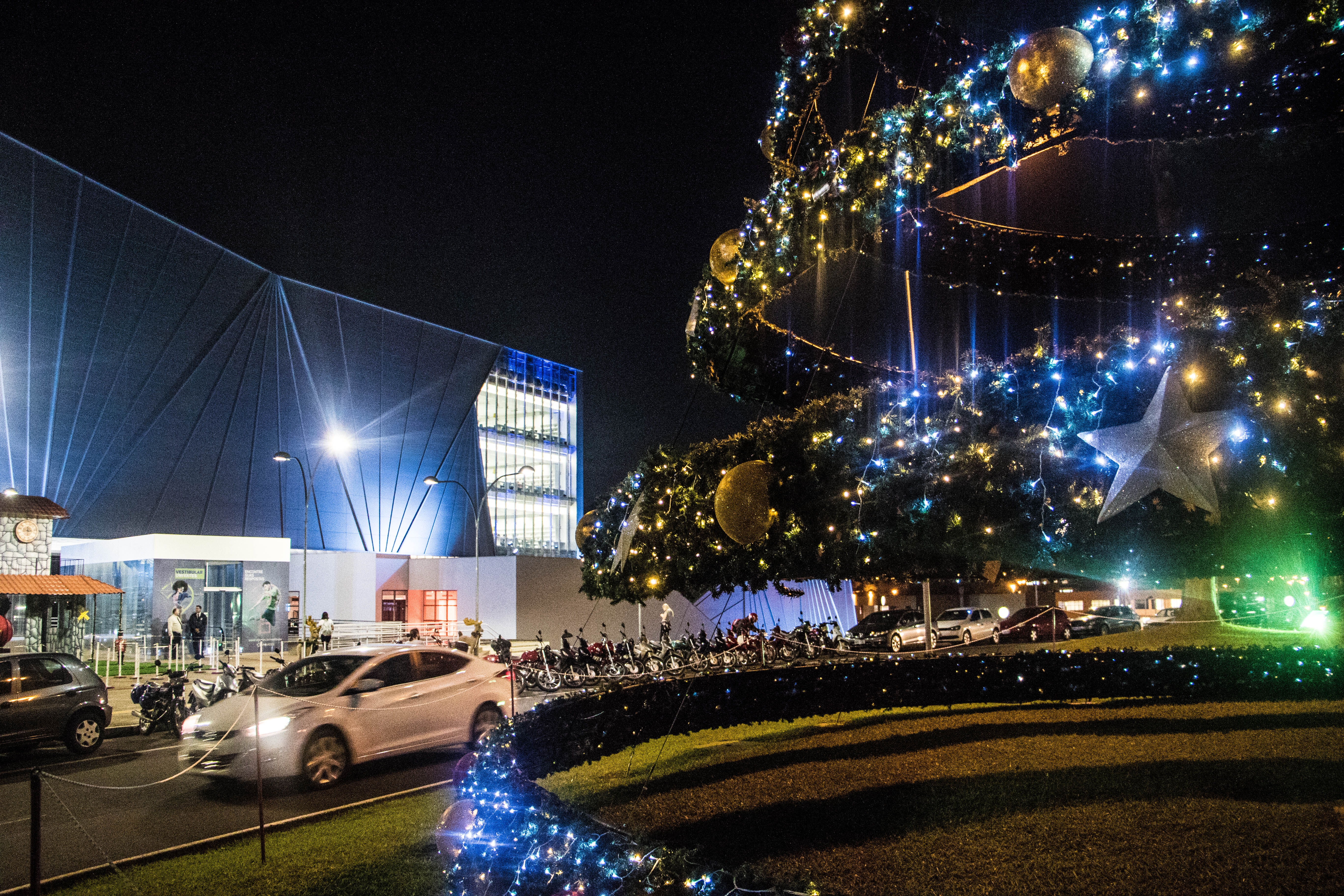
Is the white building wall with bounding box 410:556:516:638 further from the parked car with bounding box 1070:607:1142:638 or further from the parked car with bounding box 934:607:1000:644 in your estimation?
the parked car with bounding box 1070:607:1142:638

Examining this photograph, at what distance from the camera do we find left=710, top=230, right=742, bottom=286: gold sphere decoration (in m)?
4.21

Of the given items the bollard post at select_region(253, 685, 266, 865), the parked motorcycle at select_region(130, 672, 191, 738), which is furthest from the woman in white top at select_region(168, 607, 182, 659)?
the bollard post at select_region(253, 685, 266, 865)

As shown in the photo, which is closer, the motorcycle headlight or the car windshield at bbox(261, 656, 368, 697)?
the motorcycle headlight

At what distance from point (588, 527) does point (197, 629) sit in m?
19.8

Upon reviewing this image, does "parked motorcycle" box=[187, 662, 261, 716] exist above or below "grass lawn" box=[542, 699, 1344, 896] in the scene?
below

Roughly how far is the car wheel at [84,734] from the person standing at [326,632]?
11882mm

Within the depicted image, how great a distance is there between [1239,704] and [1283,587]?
1299 centimetres

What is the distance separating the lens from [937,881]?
3928 mm

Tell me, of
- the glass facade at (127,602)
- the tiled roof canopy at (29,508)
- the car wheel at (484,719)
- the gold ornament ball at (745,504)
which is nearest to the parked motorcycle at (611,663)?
the car wheel at (484,719)

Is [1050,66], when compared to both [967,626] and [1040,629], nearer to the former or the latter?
[967,626]

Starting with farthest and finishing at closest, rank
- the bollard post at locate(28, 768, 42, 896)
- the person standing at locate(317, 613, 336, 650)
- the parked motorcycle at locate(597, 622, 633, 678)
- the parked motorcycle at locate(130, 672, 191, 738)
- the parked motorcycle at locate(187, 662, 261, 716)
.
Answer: the person standing at locate(317, 613, 336, 650) → the parked motorcycle at locate(597, 622, 633, 678) → the parked motorcycle at locate(130, 672, 191, 738) → the parked motorcycle at locate(187, 662, 261, 716) → the bollard post at locate(28, 768, 42, 896)

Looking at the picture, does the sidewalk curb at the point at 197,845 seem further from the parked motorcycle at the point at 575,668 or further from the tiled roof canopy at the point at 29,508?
the tiled roof canopy at the point at 29,508

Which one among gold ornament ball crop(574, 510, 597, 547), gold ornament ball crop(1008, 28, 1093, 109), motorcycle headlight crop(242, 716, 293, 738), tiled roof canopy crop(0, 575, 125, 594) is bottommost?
motorcycle headlight crop(242, 716, 293, 738)

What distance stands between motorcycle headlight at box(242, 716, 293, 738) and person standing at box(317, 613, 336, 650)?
51.8 ft
